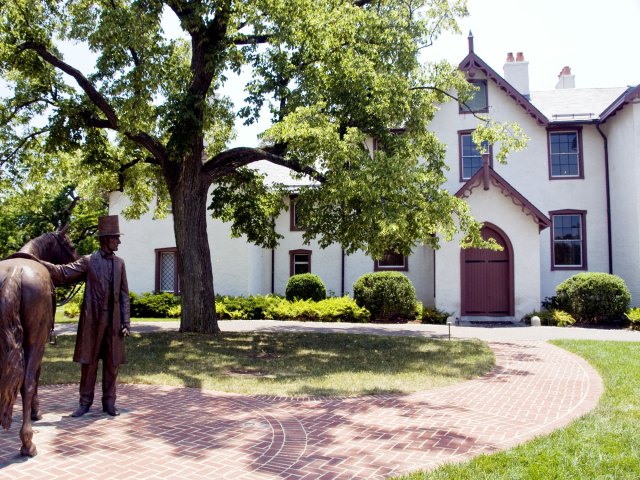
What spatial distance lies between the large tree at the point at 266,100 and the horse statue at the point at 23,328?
664cm

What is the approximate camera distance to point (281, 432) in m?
5.99

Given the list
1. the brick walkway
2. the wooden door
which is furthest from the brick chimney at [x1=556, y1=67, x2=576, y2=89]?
the brick walkway

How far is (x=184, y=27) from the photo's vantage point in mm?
12609

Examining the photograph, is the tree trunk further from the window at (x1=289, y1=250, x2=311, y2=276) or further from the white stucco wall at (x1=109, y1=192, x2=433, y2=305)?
the window at (x1=289, y1=250, x2=311, y2=276)

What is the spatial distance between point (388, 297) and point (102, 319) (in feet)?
47.5

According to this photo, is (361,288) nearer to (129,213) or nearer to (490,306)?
(490,306)

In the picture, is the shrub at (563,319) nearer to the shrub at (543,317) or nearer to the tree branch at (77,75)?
the shrub at (543,317)

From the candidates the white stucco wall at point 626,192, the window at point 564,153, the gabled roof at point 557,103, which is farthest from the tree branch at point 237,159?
the white stucco wall at point 626,192

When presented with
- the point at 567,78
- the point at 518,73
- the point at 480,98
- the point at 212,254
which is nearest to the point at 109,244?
the point at 212,254

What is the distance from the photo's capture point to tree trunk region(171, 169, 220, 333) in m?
14.5

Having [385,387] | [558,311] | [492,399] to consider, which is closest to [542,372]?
[492,399]

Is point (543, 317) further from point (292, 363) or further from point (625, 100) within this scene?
point (292, 363)

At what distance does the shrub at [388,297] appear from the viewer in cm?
1994

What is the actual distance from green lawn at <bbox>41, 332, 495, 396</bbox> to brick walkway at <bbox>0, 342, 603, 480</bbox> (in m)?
0.64
